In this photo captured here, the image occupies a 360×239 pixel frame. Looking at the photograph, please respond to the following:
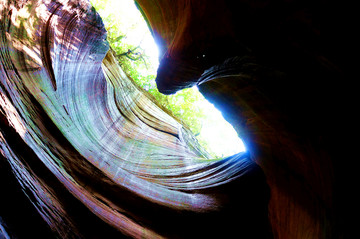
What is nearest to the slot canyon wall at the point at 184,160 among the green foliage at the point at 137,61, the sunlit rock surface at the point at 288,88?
the sunlit rock surface at the point at 288,88

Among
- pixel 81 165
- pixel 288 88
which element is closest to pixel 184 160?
pixel 81 165

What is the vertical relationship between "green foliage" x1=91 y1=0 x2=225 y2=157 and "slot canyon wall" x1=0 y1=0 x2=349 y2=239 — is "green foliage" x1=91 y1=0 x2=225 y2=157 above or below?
above

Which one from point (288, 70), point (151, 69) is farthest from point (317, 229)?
point (151, 69)

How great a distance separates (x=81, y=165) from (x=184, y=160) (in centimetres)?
251

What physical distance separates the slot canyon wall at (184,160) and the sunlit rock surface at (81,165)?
0.02m

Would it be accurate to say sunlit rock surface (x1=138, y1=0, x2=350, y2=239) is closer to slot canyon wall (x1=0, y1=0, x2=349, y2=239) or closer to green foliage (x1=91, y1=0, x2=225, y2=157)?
slot canyon wall (x1=0, y1=0, x2=349, y2=239)

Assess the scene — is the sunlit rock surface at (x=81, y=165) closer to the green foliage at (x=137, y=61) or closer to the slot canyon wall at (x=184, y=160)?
the slot canyon wall at (x=184, y=160)

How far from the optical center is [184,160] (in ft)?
16.4

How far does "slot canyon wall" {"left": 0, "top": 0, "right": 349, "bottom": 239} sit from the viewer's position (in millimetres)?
1604

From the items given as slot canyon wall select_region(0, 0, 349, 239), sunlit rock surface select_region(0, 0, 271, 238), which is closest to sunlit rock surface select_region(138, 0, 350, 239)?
slot canyon wall select_region(0, 0, 349, 239)

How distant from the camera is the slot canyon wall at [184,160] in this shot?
1.60 m

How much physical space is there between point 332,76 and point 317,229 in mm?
1583

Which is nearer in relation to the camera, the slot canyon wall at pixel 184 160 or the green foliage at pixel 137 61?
the slot canyon wall at pixel 184 160

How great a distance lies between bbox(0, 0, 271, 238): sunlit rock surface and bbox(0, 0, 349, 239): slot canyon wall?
0.02 metres
